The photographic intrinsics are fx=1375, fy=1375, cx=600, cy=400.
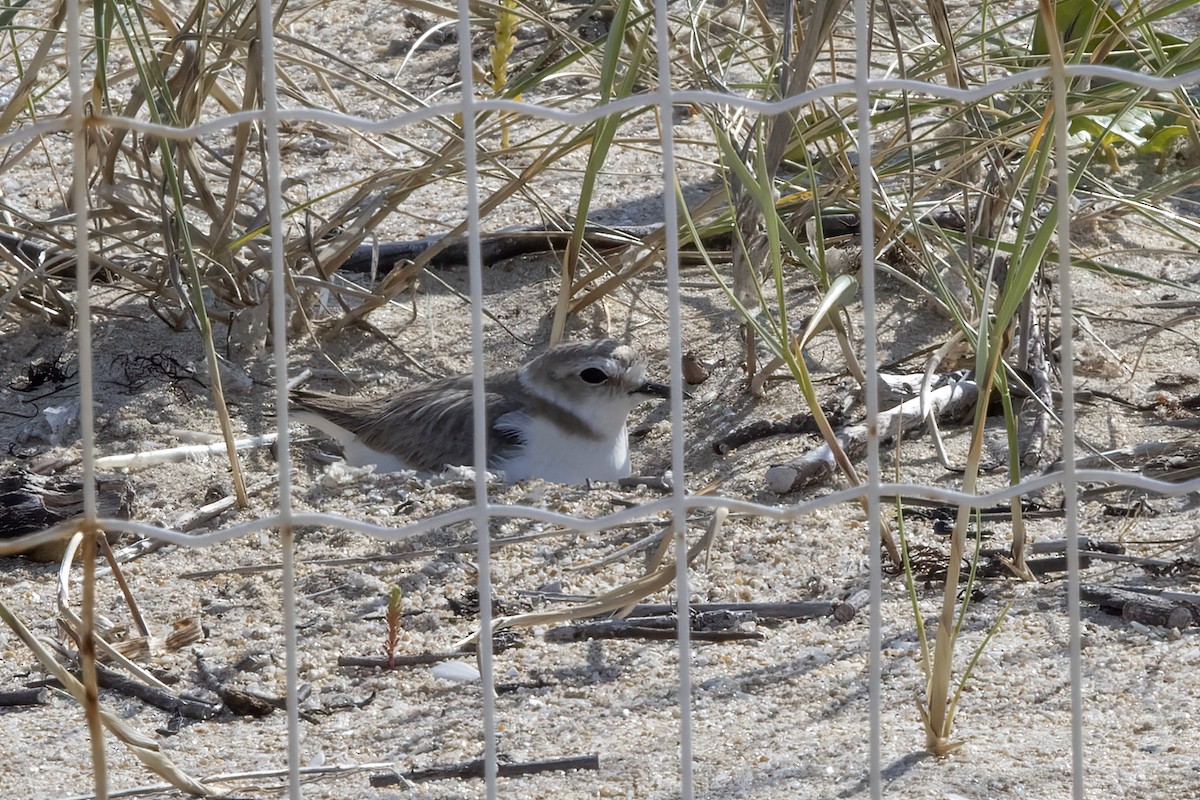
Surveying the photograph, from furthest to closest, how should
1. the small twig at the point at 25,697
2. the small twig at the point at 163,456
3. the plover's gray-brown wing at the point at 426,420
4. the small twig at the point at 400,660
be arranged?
1. the plover's gray-brown wing at the point at 426,420
2. the small twig at the point at 163,456
3. the small twig at the point at 400,660
4. the small twig at the point at 25,697

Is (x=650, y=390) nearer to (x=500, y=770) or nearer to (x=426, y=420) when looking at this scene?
(x=426, y=420)

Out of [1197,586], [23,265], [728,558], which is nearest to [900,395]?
[728,558]

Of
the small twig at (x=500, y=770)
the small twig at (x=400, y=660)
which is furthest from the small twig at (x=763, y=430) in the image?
the small twig at (x=500, y=770)

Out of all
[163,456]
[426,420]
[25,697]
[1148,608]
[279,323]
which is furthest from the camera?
[426,420]

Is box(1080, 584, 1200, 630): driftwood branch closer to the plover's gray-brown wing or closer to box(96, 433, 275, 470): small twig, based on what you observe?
the plover's gray-brown wing

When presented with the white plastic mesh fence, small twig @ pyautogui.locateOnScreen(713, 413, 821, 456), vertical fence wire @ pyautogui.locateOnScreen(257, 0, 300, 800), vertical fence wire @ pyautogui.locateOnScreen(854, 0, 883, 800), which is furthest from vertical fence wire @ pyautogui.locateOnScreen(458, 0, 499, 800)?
small twig @ pyautogui.locateOnScreen(713, 413, 821, 456)

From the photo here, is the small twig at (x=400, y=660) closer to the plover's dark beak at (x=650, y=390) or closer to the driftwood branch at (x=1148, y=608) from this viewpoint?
the driftwood branch at (x=1148, y=608)

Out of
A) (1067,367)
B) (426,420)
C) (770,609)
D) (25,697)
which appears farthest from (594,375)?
(1067,367)

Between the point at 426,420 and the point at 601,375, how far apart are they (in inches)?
27.9

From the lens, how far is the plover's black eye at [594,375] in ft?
17.8

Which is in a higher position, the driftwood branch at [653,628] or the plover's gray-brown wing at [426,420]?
the plover's gray-brown wing at [426,420]

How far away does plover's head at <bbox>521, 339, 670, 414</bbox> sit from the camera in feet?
17.7

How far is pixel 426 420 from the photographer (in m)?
5.37

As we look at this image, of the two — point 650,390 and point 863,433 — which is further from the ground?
point 650,390
